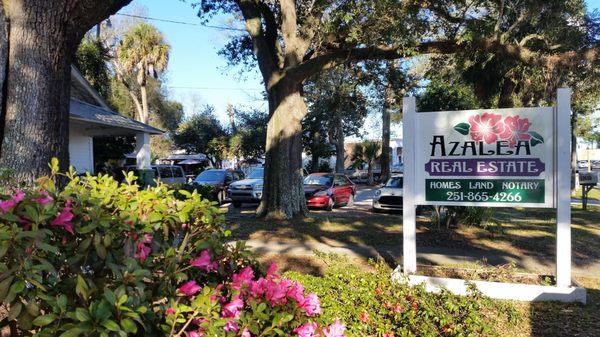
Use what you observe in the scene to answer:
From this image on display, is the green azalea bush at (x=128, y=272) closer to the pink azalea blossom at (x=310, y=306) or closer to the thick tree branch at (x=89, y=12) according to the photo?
the pink azalea blossom at (x=310, y=306)

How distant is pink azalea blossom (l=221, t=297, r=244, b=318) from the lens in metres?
2.11

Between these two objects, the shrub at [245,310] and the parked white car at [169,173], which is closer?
the shrub at [245,310]

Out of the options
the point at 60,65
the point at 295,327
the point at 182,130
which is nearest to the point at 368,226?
the point at 60,65

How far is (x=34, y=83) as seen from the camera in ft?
17.7

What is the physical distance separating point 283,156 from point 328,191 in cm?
503

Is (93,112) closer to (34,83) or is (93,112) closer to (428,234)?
(428,234)

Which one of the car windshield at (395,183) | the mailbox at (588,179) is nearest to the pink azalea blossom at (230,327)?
the car windshield at (395,183)

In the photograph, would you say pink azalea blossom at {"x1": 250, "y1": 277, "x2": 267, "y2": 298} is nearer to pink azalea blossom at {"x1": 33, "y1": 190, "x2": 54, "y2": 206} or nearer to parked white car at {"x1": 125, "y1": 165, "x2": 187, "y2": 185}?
pink azalea blossom at {"x1": 33, "y1": 190, "x2": 54, "y2": 206}

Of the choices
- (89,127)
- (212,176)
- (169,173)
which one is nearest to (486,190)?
(89,127)

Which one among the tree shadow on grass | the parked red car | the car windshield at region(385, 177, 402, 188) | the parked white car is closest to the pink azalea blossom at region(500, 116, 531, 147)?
the tree shadow on grass

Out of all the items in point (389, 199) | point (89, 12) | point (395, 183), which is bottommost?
point (389, 199)

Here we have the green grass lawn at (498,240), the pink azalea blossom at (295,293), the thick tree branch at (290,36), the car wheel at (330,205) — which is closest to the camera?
the pink azalea blossom at (295,293)

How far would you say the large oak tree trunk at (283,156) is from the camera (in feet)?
43.7

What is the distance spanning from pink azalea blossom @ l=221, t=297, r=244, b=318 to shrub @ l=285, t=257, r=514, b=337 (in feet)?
3.76
